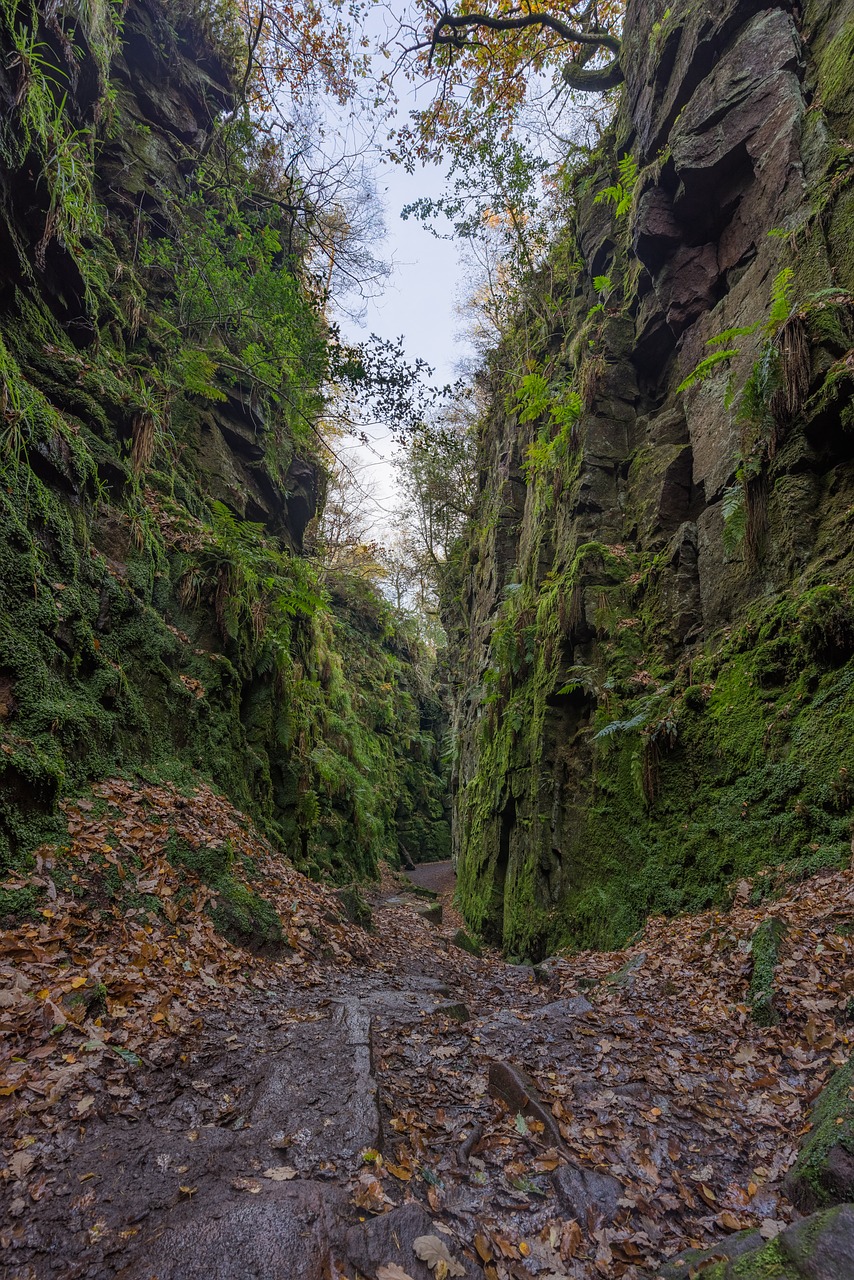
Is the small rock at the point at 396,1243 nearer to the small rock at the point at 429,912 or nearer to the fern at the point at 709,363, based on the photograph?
the fern at the point at 709,363

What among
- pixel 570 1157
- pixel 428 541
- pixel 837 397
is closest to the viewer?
pixel 570 1157

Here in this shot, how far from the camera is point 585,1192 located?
2.86 meters

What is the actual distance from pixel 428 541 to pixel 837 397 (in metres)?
21.6

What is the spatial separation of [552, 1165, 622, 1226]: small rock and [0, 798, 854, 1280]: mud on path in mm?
11

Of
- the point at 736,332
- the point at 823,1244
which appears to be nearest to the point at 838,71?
the point at 736,332

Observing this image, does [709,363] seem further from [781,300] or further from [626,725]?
[626,725]

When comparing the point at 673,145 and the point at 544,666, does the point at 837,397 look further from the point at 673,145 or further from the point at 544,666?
the point at 673,145

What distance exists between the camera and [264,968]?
5.28m

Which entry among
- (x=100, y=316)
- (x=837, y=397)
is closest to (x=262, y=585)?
(x=100, y=316)

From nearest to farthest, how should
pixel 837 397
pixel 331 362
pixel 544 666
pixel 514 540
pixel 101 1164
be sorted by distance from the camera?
1. pixel 101 1164
2. pixel 837 397
3. pixel 544 666
4. pixel 331 362
5. pixel 514 540

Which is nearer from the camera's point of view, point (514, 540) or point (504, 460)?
point (514, 540)

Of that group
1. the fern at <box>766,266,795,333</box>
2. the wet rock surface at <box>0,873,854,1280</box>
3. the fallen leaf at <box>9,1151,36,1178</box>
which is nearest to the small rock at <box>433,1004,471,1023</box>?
the wet rock surface at <box>0,873,854,1280</box>

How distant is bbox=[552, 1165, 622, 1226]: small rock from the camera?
2.74 m

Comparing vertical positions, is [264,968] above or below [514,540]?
below
